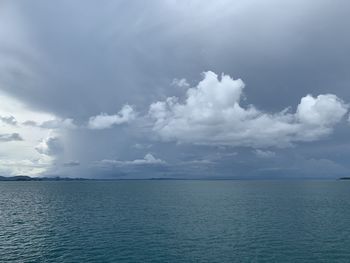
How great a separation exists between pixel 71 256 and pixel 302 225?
61.2 metres

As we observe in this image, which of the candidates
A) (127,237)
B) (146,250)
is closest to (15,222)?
(127,237)

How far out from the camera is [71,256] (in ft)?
183

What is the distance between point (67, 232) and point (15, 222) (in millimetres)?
26889

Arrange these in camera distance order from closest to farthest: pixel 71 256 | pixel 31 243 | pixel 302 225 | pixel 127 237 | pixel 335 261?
pixel 335 261
pixel 71 256
pixel 31 243
pixel 127 237
pixel 302 225

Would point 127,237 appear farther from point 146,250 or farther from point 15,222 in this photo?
point 15,222

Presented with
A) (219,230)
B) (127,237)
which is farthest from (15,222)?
(219,230)

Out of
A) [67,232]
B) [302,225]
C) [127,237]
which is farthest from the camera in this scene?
[302,225]

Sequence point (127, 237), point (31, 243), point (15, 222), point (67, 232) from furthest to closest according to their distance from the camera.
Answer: point (15, 222), point (67, 232), point (127, 237), point (31, 243)

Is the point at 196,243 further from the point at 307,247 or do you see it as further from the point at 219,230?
the point at 307,247

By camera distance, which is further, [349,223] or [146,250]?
[349,223]

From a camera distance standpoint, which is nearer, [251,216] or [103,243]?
[103,243]

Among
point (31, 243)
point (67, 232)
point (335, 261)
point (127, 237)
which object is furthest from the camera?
point (67, 232)

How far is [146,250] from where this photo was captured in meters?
59.2

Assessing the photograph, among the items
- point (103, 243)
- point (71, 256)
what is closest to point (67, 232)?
point (103, 243)
